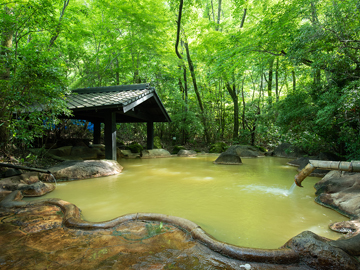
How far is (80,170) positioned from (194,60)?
12.4 m

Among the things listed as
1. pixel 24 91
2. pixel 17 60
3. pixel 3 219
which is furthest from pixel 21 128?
pixel 3 219

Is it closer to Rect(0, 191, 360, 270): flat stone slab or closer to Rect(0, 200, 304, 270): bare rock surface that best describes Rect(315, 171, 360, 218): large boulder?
Rect(0, 191, 360, 270): flat stone slab

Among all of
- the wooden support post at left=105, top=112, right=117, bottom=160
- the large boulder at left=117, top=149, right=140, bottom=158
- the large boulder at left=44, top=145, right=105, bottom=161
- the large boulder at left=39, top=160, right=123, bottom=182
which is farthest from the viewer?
the large boulder at left=117, top=149, right=140, bottom=158

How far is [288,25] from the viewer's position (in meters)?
6.23

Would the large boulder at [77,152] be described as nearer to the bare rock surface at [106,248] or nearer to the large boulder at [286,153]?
the bare rock surface at [106,248]

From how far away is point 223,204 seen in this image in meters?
3.23

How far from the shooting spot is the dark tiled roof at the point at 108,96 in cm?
611

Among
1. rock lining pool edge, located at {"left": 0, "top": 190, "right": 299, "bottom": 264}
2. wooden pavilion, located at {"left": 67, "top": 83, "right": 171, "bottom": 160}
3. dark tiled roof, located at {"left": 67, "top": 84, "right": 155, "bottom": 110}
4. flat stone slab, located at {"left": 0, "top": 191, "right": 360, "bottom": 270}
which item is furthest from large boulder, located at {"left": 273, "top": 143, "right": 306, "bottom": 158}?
rock lining pool edge, located at {"left": 0, "top": 190, "right": 299, "bottom": 264}

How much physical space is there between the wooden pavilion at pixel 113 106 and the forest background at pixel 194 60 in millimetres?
1150

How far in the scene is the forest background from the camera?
4168mm

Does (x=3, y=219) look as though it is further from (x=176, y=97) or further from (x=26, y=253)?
(x=176, y=97)

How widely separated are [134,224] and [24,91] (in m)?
3.82

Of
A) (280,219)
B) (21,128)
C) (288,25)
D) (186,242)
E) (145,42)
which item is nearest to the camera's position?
(186,242)

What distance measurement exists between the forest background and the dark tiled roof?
1.05 m
